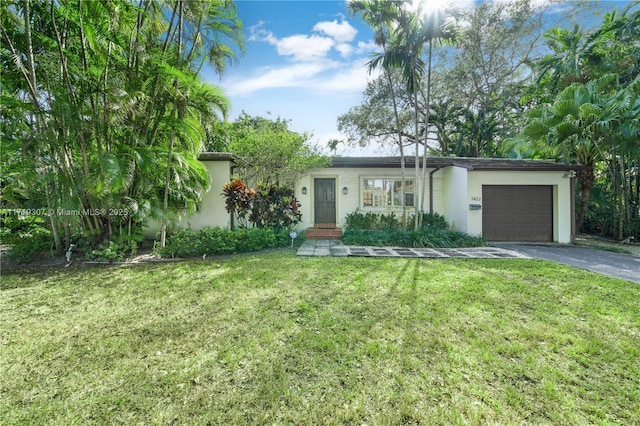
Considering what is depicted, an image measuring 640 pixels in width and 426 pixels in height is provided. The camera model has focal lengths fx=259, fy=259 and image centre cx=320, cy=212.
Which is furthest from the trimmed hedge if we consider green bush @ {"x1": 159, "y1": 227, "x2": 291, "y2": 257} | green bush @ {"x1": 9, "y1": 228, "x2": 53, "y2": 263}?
green bush @ {"x1": 9, "y1": 228, "x2": 53, "y2": 263}

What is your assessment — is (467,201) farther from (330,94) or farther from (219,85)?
(219,85)

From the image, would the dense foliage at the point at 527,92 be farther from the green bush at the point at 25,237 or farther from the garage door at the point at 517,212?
the green bush at the point at 25,237

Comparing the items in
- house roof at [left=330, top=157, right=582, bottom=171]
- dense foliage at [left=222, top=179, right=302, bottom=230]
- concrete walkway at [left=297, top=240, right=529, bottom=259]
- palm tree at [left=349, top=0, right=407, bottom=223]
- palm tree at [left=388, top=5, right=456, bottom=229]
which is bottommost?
concrete walkway at [left=297, top=240, right=529, bottom=259]

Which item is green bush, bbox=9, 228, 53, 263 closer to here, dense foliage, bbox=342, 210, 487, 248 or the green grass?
the green grass

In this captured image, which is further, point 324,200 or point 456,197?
point 324,200

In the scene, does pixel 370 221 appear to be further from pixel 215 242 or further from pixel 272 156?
pixel 215 242

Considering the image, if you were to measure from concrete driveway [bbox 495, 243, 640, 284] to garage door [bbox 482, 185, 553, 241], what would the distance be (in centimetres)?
78

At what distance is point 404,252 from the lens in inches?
291

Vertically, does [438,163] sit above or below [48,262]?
above

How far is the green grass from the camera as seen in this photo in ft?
6.34

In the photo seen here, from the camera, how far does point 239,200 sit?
27.9ft

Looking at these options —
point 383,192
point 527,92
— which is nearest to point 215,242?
point 383,192

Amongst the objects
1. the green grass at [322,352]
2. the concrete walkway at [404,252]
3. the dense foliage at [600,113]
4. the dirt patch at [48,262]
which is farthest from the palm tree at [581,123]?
the dirt patch at [48,262]

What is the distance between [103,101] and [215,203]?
14.2 ft
